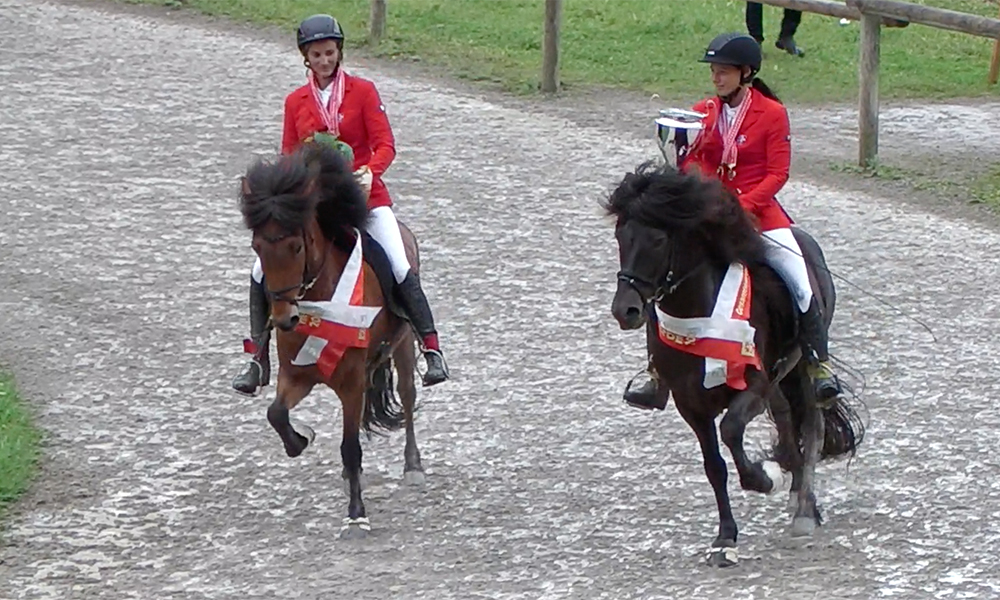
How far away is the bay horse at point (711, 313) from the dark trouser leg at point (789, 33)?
31.8 ft

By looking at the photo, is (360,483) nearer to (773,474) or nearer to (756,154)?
(773,474)

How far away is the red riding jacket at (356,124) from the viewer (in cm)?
718

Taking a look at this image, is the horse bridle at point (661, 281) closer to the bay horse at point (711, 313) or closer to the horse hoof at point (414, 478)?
the bay horse at point (711, 313)

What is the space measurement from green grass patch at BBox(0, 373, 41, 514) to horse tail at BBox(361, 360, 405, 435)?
1613 millimetres

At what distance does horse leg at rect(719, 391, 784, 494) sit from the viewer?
6.30 metres

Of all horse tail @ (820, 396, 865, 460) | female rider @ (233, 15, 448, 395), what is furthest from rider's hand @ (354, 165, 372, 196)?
horse tail @ (820, 396, 865, 460)

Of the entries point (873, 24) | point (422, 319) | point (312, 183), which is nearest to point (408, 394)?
point (422, 319)

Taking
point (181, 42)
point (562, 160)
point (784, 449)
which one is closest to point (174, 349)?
point (784, 449)

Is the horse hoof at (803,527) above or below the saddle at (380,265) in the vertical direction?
below

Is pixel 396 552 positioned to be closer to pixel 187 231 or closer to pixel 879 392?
pixel 879 392

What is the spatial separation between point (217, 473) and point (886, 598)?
10.6 feet

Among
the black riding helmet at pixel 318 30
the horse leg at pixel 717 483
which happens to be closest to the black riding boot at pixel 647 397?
the horse leg at pixel 717 483

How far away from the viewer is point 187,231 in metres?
11.4

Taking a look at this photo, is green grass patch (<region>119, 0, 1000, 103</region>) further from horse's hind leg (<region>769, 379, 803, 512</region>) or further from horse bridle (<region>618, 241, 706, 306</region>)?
horse bridle (<region>618, 241, 706, 306</region>)
